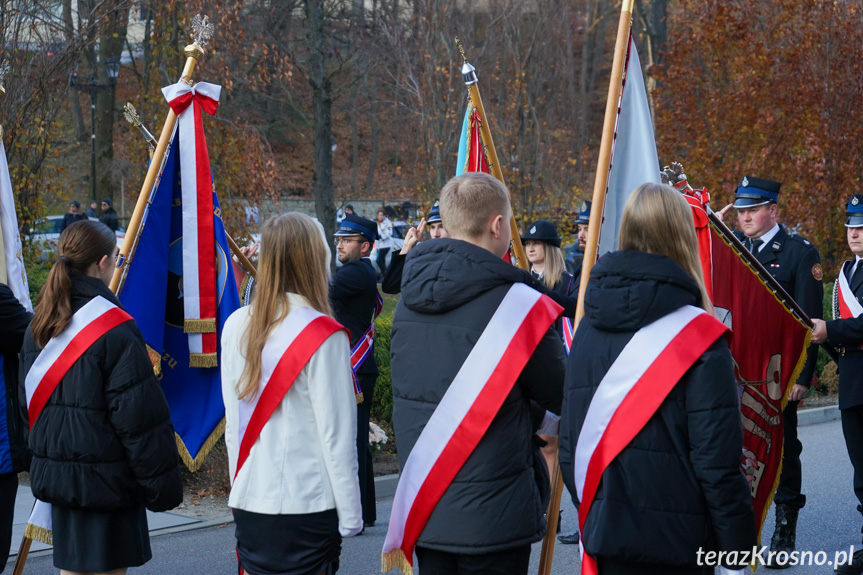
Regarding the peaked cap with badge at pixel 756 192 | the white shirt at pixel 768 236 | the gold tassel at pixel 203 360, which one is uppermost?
the peaked cap with badge at pixel 756 192

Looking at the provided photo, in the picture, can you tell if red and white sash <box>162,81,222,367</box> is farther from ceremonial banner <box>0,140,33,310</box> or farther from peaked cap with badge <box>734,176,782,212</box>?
peaked cap with badge <box>734,176,782,212</box>

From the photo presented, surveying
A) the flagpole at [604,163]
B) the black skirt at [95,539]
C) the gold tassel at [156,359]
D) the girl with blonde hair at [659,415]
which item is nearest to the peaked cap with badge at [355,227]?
the gold tassel at [156,359]

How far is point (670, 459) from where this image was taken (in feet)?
A: 10.2

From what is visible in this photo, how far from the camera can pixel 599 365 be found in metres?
3.26

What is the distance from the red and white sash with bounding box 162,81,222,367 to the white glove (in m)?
2.46

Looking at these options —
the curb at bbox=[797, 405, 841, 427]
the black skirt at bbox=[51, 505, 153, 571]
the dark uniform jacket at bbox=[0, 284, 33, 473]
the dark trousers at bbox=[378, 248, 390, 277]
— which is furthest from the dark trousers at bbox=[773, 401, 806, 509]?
the dark trousers at bbox=[378, 248, 390, 277]

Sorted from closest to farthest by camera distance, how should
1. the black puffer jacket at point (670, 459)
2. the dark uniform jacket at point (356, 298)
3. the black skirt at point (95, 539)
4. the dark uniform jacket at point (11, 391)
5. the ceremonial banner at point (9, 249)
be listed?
the black puffer jacket at point (670, 459)
the black skirt at point (95, 539)
the dark uniform jacket at point (11, 391)
the ceremonial banner at point (9, 249)
the dark uniform jacket at point (356, 298)

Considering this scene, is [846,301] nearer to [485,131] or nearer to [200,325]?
[485,131]

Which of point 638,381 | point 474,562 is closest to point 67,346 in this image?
point 474,562

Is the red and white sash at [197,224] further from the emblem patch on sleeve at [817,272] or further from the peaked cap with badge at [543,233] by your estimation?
the emblem patch on sleeve at [817,272]

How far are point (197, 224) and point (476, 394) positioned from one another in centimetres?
288

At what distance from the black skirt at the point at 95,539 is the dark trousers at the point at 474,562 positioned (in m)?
1.31

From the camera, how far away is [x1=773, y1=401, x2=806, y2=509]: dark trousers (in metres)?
5.91

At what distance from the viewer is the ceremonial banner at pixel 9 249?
522 cm
